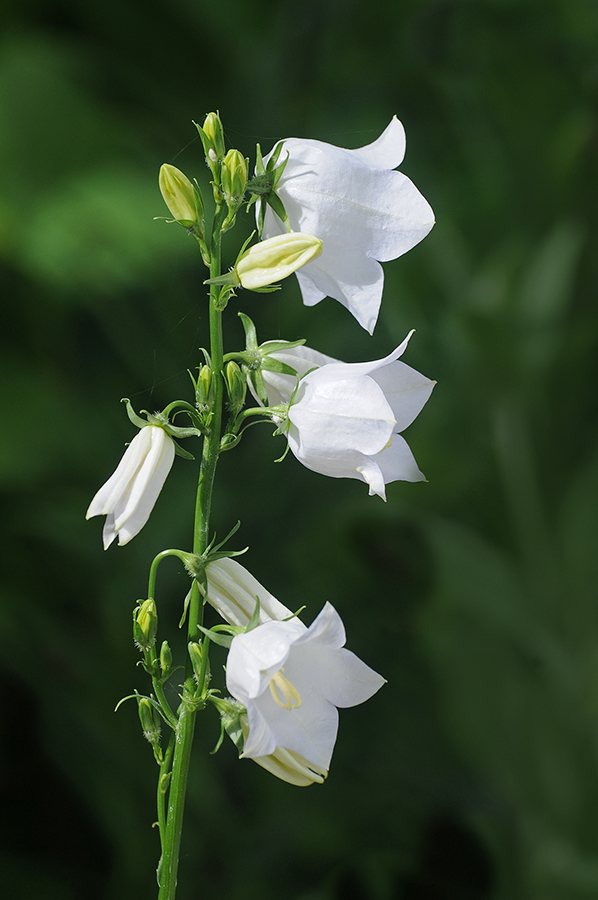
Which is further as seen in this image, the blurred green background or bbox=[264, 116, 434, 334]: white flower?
the blurred green background

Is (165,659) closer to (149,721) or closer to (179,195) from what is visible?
(149,721)

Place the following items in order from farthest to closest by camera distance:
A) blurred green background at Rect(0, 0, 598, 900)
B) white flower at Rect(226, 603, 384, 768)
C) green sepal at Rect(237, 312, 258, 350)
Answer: blurred green background at Rect(0, 0, 598, 900), green sepal at Rect(237, 312, 258, 350), white flower at Rect(226, 603, 384, 768)

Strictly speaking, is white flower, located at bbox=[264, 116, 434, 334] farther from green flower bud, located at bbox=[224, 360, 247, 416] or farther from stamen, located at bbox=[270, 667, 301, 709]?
stamen, located at bbox=[270, 667, 301, 709]

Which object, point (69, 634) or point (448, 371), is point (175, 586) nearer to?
point (69, 634)

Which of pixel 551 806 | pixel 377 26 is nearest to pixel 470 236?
pixel 377 26

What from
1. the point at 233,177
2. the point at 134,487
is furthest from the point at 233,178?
the point at 134,487

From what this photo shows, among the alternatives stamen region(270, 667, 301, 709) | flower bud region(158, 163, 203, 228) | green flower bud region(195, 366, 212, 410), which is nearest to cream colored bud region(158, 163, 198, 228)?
flower bud region(158, 163, 203, 228)

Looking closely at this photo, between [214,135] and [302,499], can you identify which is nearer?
[214,135]
